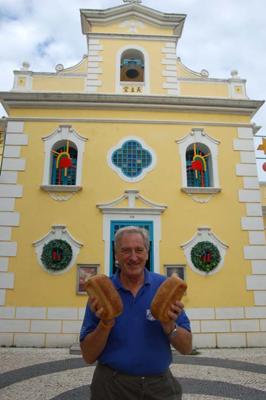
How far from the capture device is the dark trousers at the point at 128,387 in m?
1.92

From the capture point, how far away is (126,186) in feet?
29.6

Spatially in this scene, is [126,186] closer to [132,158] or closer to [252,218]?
[132,158]

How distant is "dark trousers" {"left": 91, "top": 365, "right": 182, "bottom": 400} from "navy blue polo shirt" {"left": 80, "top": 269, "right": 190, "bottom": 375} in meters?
0.04

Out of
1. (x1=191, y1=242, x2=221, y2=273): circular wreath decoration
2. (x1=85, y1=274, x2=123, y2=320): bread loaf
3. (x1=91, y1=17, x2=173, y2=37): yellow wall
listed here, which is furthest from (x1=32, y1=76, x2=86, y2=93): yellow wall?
Result: (x1=85, y1=274, x2=123, y2=320): bread loaf

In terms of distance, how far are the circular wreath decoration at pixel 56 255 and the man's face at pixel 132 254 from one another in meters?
6.43

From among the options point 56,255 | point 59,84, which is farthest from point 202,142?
point 56,255

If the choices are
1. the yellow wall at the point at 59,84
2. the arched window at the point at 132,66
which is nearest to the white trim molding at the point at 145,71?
the arched window at the point at 132,66

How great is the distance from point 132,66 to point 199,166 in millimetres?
4186

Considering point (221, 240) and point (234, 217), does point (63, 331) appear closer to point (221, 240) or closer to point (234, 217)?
point (221, 240)

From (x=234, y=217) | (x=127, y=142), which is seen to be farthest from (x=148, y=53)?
(x=234, y=217)

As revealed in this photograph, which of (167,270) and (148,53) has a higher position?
(148,53)

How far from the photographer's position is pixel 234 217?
8.93m

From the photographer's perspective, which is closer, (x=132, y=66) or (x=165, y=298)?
(x=165, y=298)

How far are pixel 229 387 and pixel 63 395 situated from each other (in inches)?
94.7
